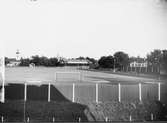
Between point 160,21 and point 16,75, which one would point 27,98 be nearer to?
point 16,75

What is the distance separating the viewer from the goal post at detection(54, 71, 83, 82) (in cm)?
305

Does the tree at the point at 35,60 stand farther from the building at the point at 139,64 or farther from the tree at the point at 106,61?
the building at the point at 139,64

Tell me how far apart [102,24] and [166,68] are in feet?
3.73

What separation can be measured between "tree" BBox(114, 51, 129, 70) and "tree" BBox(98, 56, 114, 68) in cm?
6

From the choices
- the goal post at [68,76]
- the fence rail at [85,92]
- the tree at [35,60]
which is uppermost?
the tree at [35,60]

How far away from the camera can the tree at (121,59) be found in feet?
10.3

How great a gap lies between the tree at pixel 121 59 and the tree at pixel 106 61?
0.06 metres

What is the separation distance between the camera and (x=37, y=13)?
3053 mm

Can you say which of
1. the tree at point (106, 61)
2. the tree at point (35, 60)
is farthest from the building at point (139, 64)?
the tree at point (35, 60)

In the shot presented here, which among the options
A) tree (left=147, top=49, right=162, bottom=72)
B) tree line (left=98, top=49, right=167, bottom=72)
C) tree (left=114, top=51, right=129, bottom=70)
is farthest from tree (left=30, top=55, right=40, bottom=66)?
tree (left=147, top=49, right=162, bottom=72)

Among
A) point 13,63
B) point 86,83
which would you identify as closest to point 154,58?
point 86,83

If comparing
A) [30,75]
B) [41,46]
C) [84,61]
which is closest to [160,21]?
[84,61]

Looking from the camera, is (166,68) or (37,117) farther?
(166,68)

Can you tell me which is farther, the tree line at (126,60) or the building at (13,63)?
the tree line at (126,60)
